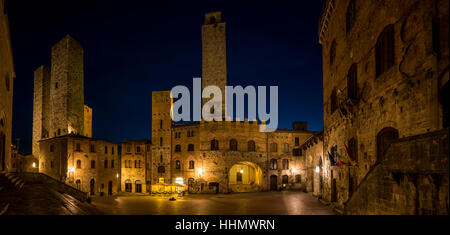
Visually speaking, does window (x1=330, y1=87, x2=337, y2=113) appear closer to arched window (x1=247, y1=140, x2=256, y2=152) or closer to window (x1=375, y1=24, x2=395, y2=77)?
window (x1=375, y1=24, x2=395, y2=77)

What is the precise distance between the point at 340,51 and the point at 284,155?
22.3 metres

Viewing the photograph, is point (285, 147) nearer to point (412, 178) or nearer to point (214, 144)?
point (214, 144)

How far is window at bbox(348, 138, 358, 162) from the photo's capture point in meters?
14.9

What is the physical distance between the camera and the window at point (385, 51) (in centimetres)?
1140

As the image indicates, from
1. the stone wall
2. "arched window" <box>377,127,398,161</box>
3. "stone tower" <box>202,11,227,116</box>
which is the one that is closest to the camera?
the stone wall

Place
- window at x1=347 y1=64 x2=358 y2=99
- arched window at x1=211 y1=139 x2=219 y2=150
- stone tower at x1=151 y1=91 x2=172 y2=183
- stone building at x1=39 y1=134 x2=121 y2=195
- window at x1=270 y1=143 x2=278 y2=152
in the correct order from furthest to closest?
stone tower at x1=151 y1=91 x2=172 y2=183 → window at x1=270 y1=143 x2=278 y2=152 → arched window at x1=211 y1=139 x2=219 y2=150 → stone building at x1=39 y1=134 x2=121 y2=195 → window at x1=347 y1=64 x2=358 y2=99

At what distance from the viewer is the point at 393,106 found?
11039mm

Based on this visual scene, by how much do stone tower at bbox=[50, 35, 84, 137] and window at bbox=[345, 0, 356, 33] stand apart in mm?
36007

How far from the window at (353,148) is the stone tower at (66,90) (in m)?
35.5

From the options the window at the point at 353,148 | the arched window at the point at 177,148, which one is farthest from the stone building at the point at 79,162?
the window at the point at 353,148

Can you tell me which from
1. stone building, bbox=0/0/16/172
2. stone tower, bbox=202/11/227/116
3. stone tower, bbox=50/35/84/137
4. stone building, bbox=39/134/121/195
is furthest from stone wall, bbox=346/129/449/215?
stone tower, bbox=50/35/84/137

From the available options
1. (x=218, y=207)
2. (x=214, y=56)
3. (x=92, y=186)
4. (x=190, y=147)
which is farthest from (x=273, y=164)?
(x=92, y=186)

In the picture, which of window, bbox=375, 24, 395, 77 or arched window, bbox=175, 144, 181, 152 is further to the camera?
arched window, bbox=175, 144, 181, 152

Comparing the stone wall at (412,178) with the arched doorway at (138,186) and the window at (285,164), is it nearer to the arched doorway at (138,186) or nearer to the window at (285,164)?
the window at (285,164)
